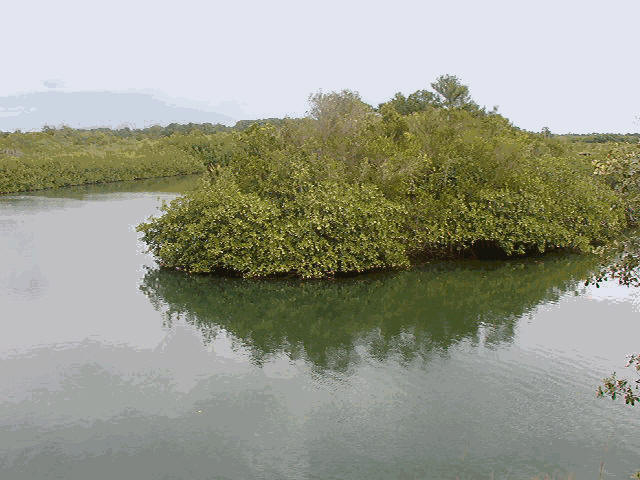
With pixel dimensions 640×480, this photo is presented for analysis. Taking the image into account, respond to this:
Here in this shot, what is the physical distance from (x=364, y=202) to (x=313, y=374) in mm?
10459

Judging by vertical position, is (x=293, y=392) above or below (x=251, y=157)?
below

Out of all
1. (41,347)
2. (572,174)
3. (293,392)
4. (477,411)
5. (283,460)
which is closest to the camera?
(283,460)

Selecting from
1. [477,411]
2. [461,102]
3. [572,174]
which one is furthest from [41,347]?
[461,102]

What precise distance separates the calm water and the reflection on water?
10cm

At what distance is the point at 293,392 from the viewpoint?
1396 cm

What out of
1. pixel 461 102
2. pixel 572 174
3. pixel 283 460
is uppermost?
pixel 461 102

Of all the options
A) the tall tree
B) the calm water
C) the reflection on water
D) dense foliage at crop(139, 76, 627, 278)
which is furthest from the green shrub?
the tall tree

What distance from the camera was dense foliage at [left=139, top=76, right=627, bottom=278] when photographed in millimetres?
23000

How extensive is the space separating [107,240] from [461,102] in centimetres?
3941

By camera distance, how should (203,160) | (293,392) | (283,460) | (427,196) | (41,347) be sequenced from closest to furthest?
(283,460)
(293,392)
(41,347)
(427,196)
(203,160)

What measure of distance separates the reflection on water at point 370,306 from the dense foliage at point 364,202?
0.93 m

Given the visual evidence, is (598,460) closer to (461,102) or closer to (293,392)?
(293,392)

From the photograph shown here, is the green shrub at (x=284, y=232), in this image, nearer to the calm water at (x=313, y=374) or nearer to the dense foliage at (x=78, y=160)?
the calm water at (x=313, y=374)

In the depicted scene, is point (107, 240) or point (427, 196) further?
point (107, 240)
